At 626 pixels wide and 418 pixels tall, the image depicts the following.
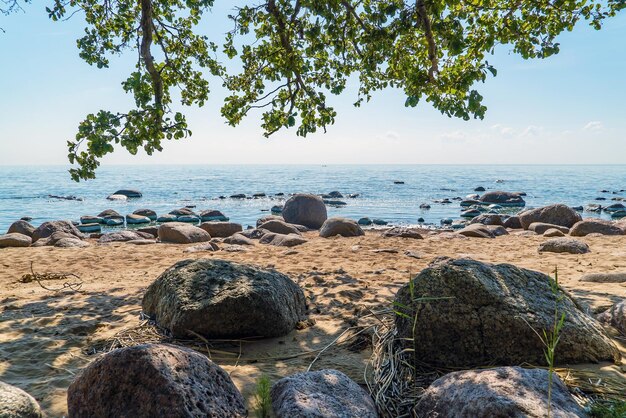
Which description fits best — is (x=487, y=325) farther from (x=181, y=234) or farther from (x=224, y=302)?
(x=181, y=234)

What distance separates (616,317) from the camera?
3.99 m

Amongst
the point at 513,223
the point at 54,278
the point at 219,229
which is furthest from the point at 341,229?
A: the point at 513,223

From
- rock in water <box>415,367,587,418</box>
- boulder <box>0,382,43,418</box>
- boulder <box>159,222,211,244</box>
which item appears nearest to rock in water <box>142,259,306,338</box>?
boulder <box>0,382,43,418</box>

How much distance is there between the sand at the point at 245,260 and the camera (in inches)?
140

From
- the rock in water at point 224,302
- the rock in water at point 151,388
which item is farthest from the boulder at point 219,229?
the rock in water at point 151,388

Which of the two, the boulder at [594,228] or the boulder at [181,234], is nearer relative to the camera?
the boulder at [181,234]

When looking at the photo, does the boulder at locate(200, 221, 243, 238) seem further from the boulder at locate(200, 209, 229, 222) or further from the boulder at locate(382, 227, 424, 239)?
the boulder at locate(200, 209, 229, 222)

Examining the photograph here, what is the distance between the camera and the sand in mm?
3553

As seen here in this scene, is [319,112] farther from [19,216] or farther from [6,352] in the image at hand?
[19,216]

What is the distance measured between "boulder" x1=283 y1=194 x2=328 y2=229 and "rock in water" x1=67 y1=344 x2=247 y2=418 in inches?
617

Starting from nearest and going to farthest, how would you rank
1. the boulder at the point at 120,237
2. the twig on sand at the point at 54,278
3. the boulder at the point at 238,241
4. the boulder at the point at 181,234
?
the twig on sand at the point at 54,278, the boulder at the point at 238,241, the boulder at the point at 181,234, the boulder at the point at 120,237

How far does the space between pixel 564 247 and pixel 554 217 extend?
9123 mm

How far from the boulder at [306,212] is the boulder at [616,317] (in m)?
14.4

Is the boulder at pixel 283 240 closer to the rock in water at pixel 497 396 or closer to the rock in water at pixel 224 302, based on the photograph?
the rock in water at pixel 224 302
